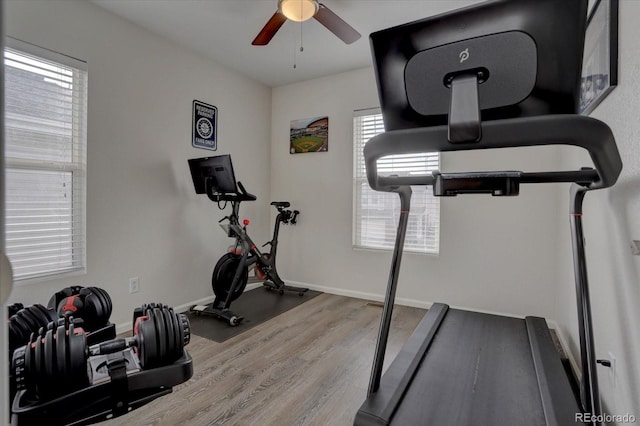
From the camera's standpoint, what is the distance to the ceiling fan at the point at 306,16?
2.08 m

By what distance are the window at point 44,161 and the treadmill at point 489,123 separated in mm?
2424

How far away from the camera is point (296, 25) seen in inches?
112

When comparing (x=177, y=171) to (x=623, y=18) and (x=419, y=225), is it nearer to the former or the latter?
(x=419, y=225)

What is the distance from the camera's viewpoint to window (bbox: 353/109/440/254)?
11.3 ft

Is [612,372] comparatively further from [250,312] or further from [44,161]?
[44,161]

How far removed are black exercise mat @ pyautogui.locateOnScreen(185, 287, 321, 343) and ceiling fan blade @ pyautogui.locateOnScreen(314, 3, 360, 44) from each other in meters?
2.53

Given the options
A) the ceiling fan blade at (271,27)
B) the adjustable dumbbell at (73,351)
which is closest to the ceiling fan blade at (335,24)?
the ceiling fan blade at (271,27)

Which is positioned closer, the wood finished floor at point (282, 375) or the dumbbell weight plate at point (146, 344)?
the dumbbell weight plate at point (146, 344)

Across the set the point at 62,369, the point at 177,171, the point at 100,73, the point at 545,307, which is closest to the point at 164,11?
the point at 100,73

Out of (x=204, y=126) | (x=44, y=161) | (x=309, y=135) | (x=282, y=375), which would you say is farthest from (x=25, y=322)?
(x=309, y=135)

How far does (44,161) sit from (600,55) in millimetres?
3473

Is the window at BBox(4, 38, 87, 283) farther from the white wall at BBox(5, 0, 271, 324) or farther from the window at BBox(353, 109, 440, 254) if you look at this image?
the window at BBox(353, 109, 440, 254)

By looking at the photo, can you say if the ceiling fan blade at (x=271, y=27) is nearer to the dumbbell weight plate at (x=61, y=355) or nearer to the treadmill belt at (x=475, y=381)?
the dumbbell weight plate at (x=61, y=355)

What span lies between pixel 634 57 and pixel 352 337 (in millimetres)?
2371
